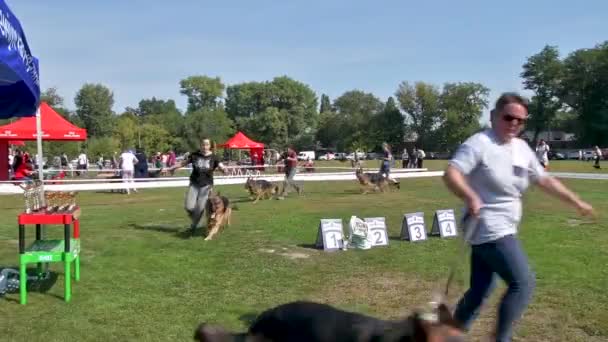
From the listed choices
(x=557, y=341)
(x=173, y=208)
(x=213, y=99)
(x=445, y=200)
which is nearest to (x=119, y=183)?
(x=173, y=208)

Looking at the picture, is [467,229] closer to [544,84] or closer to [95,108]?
[544,84]

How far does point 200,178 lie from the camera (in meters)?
11.4

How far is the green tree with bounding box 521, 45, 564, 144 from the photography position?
91.1 m

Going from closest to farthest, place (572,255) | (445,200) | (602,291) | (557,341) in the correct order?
(557,341), (602,291), (572,255), (445,200)

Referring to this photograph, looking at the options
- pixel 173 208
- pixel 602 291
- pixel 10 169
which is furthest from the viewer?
pixel 10 169

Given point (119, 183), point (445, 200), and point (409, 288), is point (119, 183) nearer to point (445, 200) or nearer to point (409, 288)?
point (445, 200)

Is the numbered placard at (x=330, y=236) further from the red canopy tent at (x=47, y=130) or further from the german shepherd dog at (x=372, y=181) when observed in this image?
the red canopy tent at (x=47, y=130)

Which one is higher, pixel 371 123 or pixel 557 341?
pixel 371 123

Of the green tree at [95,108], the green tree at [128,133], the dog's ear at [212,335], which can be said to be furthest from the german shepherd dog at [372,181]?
the green tree at [95,108]

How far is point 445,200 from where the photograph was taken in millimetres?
18219

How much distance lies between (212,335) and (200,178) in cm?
883

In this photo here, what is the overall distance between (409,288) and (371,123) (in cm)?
10894

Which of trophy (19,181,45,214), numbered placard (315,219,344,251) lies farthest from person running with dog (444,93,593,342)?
numbered placard (315,219,344,251)

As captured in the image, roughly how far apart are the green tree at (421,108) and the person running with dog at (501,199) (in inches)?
4267
